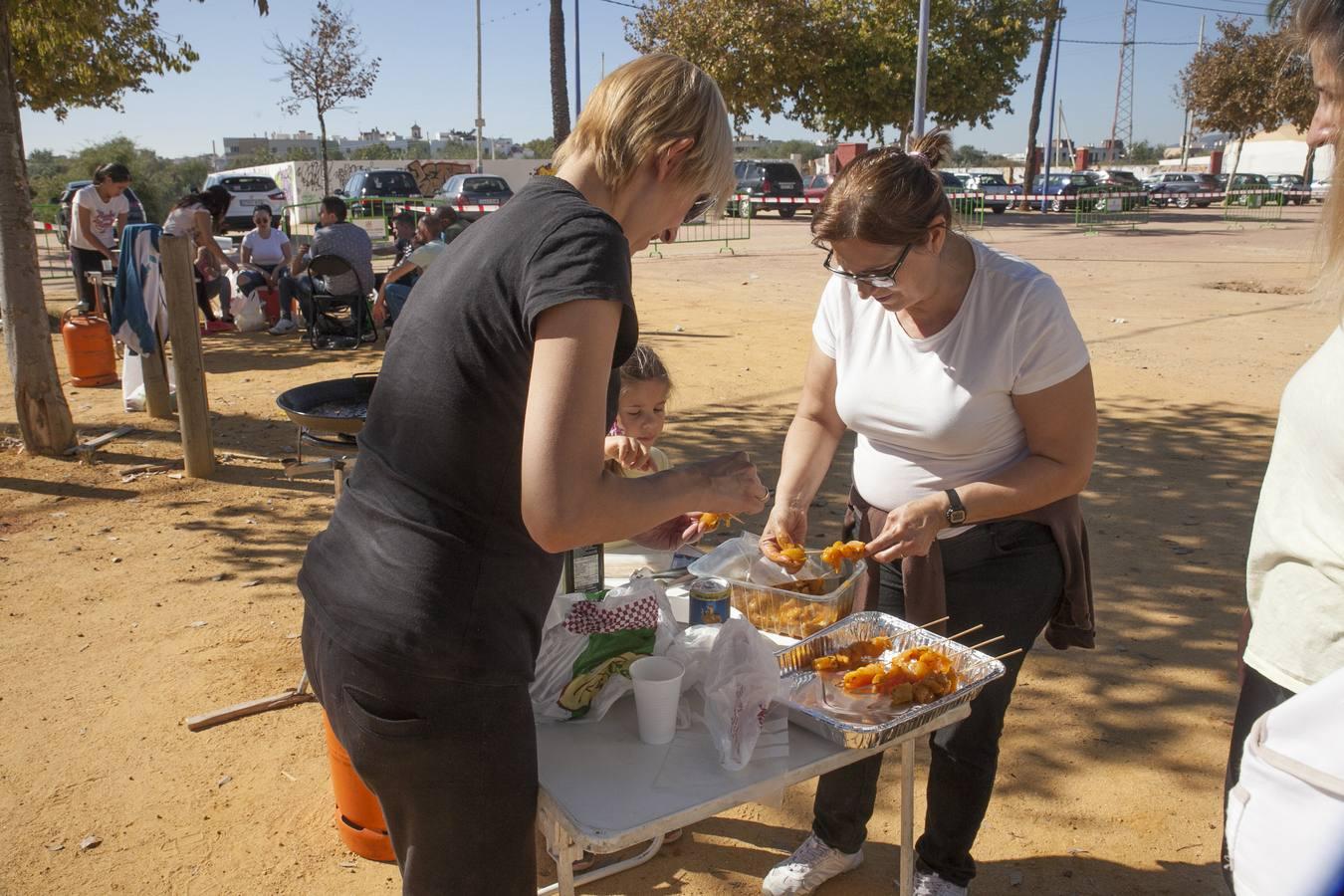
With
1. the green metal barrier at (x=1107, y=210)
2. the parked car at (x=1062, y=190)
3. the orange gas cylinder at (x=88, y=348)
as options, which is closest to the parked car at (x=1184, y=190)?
the parked car at (x=1062, y=190)

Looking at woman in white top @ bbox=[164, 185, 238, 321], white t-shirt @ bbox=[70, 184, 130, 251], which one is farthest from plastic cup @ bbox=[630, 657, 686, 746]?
white t-shirt @ bbox=[70, 184, 130, 251]

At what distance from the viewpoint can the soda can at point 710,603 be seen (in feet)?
8.07

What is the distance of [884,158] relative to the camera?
7.25ft

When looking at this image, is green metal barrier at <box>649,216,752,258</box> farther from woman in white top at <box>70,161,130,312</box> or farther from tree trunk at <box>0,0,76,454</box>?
tree trunk at <box>0,0,76,454</box>

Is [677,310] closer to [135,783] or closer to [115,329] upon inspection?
[115,329]

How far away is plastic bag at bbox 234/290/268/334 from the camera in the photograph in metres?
12.0

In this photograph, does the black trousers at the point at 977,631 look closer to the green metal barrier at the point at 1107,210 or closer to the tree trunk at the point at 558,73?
the tree trunk at the point at 558,73

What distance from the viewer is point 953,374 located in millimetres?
2301

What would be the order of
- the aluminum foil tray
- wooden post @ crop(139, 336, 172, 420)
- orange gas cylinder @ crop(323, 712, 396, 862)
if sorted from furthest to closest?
wooden post @ crop(139, 336, 172, 420) < orange gas cylinder @ crop(323, 712, 396, 862) < the aluminum foil tray

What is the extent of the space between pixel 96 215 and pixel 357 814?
31.8ft

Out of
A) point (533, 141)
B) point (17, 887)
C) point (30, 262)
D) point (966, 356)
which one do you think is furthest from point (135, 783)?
point (533, 141)

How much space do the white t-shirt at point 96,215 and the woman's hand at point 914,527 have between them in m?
10.5

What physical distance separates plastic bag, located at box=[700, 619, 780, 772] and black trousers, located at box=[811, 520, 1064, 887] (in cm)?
71

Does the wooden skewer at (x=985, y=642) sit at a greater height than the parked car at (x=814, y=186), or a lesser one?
lesser
